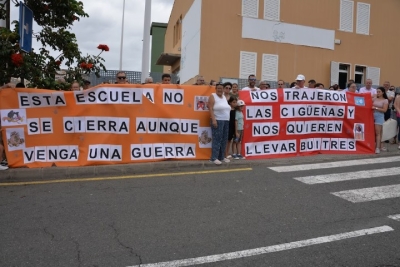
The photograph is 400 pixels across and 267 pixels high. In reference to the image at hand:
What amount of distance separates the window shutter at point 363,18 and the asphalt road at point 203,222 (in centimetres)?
1769

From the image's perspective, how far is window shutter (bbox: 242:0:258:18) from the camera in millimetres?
20297

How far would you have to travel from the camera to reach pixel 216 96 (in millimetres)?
9141

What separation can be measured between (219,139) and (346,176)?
2738 millimetres

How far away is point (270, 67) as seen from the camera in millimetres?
21188

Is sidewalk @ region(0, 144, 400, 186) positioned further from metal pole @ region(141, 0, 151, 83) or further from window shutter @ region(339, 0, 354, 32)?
window shutter @ region(339, 0, 354, 32)

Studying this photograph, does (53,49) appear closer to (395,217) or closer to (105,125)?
(105,125)

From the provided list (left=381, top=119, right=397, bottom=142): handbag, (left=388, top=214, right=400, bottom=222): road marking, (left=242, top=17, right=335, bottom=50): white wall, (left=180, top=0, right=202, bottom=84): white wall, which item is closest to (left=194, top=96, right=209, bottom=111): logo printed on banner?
(left=388, top=214, right=400, bottom=222): road marking

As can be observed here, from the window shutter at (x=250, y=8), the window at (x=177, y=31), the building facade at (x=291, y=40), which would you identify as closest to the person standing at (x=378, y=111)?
the building facade at (x=291, y=40)

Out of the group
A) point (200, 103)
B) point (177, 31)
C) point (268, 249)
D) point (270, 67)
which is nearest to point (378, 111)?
point (200, 103)

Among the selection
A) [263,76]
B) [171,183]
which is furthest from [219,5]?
[171,183]

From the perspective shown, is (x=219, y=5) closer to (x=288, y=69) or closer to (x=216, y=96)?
(x=288, y=69)

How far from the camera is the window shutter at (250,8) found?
20297mm

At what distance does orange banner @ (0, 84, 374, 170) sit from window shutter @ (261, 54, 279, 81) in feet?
34.2

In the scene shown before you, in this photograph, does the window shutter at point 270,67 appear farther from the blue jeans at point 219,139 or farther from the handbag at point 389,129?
the blue jeans at point 219,139
